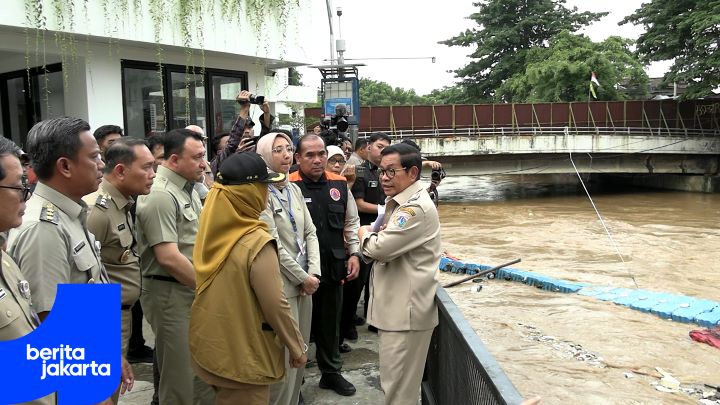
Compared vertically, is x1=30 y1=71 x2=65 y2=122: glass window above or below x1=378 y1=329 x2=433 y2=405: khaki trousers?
above

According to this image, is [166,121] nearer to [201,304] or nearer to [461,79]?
[201,304]

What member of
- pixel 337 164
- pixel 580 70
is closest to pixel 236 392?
pixel 337 164

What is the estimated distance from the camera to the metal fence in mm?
1827

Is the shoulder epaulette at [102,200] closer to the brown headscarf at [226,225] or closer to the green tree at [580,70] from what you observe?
the brown headscarf at [226,225]

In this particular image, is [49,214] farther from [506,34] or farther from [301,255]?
[506,34]

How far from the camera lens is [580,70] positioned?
29344 mm

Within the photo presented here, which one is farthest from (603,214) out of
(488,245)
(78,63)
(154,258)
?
(154,258)

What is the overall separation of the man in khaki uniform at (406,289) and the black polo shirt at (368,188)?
2249 millimetres

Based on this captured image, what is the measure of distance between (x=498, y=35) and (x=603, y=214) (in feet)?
61.6

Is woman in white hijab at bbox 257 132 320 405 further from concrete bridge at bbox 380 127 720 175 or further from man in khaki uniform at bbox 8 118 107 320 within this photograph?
concrete bridge at bbox 380 127 720 175

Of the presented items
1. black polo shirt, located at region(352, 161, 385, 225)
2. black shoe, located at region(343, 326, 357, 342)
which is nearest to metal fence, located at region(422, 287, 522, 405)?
black shoe, located at region(343, 326, 357, 342)

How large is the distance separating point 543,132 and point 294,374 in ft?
77.0

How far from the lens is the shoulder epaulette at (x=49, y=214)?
2.02 m

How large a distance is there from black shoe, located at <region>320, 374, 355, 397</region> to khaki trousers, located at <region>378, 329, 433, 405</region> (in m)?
0.82
